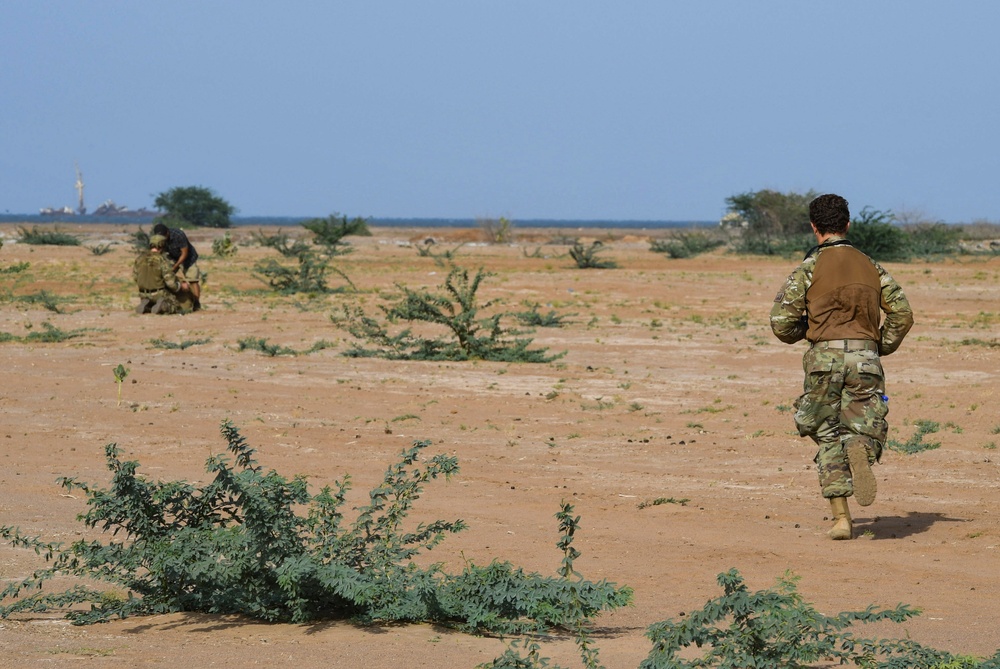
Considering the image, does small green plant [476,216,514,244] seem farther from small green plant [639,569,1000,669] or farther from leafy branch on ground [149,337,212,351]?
small green plant [639,569,1000,669]

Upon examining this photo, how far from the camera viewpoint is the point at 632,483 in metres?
8.60

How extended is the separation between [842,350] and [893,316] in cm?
38

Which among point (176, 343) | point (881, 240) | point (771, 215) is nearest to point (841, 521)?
point (176, 343)

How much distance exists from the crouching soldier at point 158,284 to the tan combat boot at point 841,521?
14.1m

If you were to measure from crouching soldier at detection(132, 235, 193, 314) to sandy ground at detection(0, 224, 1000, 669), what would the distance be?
49 cm

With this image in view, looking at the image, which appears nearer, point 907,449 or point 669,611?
point 669,611

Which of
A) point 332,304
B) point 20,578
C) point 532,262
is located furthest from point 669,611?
point 532,262

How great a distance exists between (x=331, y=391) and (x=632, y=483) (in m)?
4.79

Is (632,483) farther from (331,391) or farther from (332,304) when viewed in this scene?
(332,304)

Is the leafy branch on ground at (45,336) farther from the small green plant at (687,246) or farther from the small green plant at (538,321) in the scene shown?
the small green plant at (687,246)

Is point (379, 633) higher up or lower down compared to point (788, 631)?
lower down

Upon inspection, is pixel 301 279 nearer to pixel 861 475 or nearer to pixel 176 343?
pixel 176 343

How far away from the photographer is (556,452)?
976 centimetres

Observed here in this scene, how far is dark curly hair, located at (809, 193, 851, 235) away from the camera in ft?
22.7
